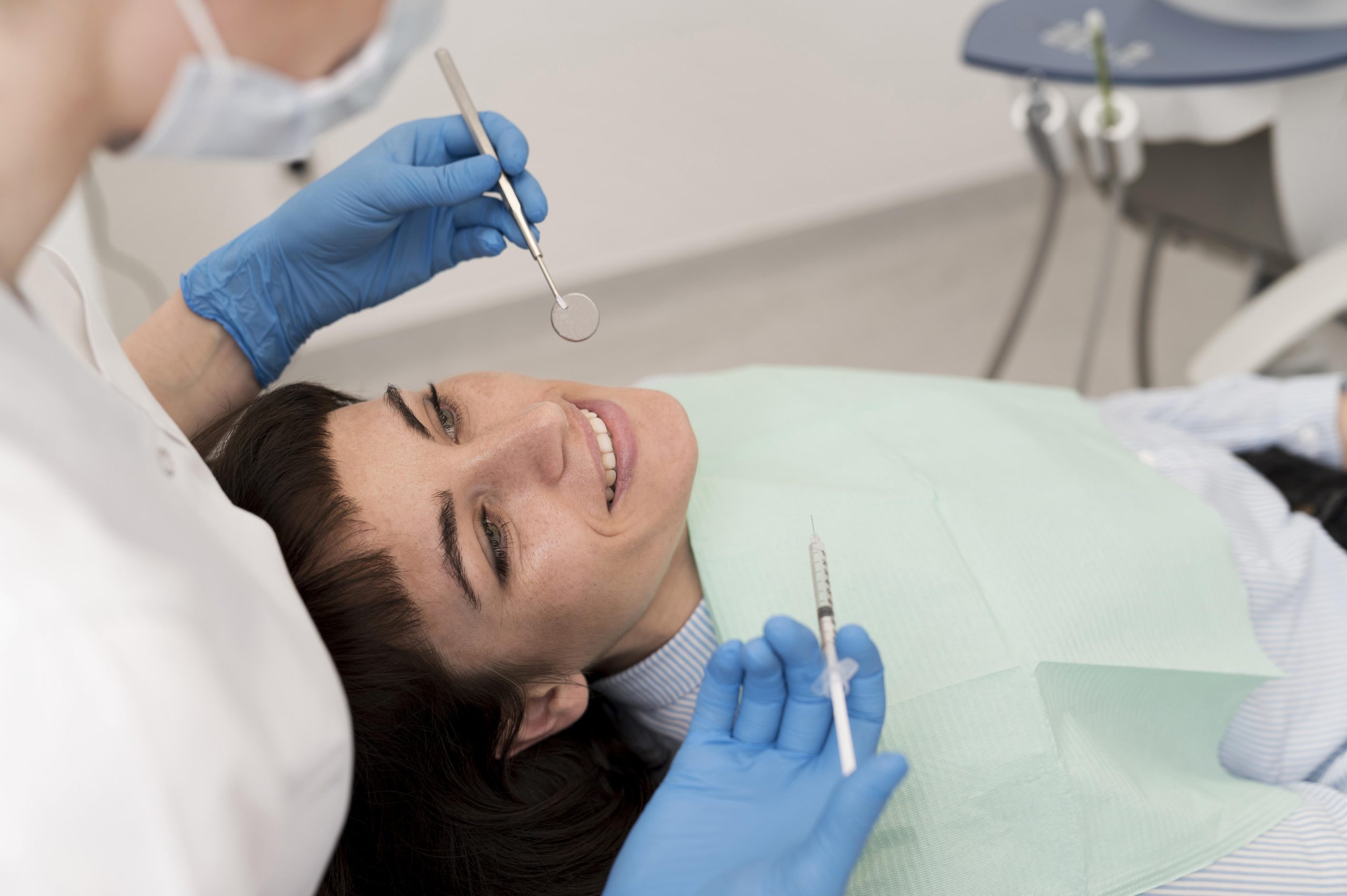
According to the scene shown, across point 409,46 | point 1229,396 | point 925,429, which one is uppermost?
point 409,46

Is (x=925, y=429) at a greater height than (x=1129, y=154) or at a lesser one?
lesser

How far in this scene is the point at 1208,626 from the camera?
3.59 feet

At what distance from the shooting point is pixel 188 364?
1.13m

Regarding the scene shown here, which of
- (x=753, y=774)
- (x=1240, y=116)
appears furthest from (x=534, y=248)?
(x=1240, y=116)

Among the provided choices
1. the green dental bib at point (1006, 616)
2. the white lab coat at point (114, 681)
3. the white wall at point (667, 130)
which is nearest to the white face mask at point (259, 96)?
the white lab coat at point (114, 681)

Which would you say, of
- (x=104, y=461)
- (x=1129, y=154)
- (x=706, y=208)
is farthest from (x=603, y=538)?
(x=706, y=208)

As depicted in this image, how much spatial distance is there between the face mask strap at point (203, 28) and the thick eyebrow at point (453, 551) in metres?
0.53

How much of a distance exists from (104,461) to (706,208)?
7.75ft

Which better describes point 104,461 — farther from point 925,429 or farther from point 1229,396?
point 1229,396

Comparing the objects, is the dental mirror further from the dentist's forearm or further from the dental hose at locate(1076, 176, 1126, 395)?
the dental hose at locate(1076, 176, 1126, 395)

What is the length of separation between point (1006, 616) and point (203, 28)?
86cm

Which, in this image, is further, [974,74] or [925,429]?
[974,74]

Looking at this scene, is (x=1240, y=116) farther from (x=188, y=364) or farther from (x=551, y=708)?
(x=188, y=364)

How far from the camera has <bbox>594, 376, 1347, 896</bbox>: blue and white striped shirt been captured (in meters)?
0.95
